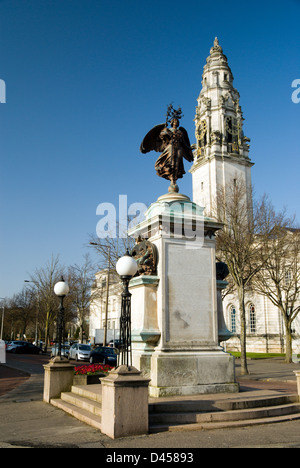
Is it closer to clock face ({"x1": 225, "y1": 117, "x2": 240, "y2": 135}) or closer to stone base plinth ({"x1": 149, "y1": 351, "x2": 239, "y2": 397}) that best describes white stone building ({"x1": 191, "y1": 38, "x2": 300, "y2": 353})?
clock face ({"x1": 225, "y1": 117, "x2": 240, "y2": 135})

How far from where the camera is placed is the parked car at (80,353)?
108 feet

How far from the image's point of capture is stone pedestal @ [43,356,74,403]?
34.8 feet

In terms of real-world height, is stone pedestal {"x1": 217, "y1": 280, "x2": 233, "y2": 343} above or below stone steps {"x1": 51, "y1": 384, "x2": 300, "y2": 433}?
above

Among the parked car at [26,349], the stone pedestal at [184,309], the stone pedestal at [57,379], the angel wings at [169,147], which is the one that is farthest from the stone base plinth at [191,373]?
the parked car at [26,349]

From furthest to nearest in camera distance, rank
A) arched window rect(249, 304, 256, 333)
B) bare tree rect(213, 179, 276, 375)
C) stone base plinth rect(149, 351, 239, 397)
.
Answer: arched window rect(249, 304, 256, 333)
bare tree rect(213, 179, 276, 375)
stone base plinth rect(149, 351, 239, 397)

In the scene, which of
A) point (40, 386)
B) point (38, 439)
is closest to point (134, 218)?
point (40, 386)

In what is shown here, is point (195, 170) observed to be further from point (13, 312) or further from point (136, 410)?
point (136, 410)

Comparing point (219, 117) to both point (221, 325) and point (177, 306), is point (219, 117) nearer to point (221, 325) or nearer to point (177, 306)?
point (221, 325)

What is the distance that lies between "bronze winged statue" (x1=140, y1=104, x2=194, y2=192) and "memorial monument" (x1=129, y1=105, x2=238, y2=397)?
0.91 m

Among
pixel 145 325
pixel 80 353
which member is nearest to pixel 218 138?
pixel 80 353

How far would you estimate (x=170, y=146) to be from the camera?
1042cm

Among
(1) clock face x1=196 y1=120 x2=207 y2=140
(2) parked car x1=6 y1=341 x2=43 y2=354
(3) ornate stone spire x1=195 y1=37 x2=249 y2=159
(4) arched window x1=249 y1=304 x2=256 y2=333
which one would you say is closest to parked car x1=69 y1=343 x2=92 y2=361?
(2) parked car x1=6 y1=341 x2=43 y2=354

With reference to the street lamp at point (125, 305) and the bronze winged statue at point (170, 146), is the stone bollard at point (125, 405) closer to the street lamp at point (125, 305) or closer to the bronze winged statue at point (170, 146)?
the street lamp at point (125, 305)
